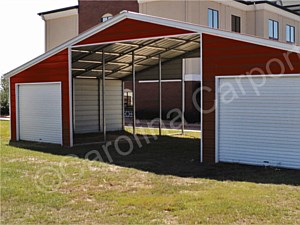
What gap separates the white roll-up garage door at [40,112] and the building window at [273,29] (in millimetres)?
24086

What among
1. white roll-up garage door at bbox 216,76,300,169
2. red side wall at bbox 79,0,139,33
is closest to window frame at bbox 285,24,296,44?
red side wall at bbox 79,0,139,33

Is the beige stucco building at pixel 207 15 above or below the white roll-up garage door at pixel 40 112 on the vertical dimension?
above

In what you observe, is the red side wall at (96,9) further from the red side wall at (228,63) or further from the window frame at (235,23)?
the red side wall at (228,63)

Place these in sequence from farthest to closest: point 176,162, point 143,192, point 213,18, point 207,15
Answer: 1. point 213,18
2. point 207,15
3. point 176,162
4. point 143,192

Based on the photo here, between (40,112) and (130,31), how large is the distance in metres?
6.26

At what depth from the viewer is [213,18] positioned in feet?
104

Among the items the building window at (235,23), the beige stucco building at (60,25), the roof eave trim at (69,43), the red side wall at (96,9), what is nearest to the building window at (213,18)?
the building window at (235,23)

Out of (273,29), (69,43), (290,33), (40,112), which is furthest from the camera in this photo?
(290,33)

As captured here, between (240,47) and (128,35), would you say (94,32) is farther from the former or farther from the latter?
(240,47)

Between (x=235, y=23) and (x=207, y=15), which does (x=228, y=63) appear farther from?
(x=235, y=23)

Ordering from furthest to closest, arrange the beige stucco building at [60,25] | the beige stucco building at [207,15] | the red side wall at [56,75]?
1. the beige stucco building at [60,25]
2. the beige stucco building at [207,15]
3. the red side wall at [56,75]

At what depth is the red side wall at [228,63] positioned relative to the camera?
1162 centimetres

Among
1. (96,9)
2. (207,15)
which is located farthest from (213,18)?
(96,9)

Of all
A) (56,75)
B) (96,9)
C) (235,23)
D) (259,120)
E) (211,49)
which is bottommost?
(259,120)
